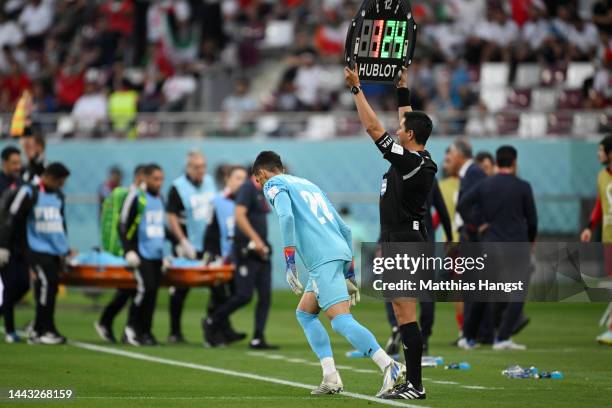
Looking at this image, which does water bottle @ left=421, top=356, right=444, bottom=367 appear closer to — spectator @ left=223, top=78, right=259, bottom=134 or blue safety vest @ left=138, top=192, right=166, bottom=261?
blue safety vest @ left=138, top=192, right=166, bottom=261

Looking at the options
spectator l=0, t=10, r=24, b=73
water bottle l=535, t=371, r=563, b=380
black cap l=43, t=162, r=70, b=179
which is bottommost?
water bottle l=535, t=371, r=563, b=380

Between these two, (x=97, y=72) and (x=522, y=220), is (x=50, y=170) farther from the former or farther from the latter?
(x=97, y=72)

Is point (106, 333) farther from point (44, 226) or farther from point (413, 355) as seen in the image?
point (413, 355)

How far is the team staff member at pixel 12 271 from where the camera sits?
58.0 ft

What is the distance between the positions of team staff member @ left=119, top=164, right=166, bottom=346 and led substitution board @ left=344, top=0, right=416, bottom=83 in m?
6.53

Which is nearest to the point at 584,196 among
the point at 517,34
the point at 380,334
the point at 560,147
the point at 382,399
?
the point at 560,147

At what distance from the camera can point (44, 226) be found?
57.4 feet

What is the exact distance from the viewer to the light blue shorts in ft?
38.4

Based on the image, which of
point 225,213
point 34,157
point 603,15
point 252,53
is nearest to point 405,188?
point 225,213

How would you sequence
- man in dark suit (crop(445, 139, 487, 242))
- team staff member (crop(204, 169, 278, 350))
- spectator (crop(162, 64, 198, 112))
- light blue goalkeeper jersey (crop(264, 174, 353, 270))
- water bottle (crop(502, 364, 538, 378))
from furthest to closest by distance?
spectator (crop(162, 64, 198, 112)) < man in dark suit (crop(445, 139, 487, 242)) < team staff member (crop(204, 169, 278, 350)) < water bottle (crop(502, 364, 538, 378)) < light blue goalkeeper jersey (crop(264, 174, 353, 270))

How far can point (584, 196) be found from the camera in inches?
1004

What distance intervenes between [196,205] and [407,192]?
314 inches

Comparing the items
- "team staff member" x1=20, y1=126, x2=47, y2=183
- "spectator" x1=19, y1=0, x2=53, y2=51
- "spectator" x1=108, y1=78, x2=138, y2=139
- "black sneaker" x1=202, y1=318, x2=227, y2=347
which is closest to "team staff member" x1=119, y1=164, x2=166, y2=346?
"black sneaker" x1=202, y1=318, x2=227, y2=347

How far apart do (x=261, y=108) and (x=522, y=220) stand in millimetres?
13538
